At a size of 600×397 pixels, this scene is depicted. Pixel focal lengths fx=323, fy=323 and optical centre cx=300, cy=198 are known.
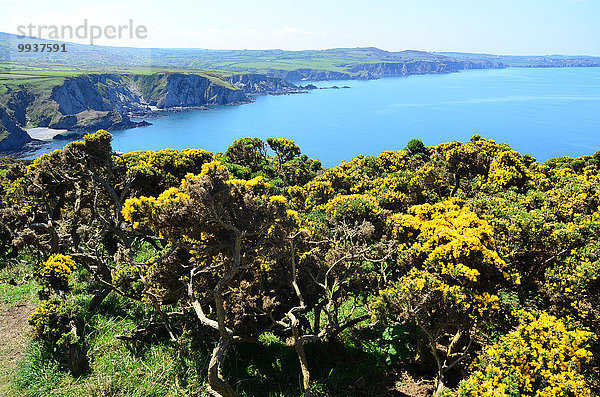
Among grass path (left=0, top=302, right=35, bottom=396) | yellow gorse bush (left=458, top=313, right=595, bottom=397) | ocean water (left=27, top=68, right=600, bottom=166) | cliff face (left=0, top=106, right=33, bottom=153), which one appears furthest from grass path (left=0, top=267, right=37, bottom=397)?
cliff face (left=0, top=106, right=33, bottom=153)

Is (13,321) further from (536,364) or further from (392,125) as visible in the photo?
(392,125)

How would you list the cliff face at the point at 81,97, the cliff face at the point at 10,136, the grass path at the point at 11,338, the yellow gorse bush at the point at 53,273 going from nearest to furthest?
the grass path at the point at 11,338 < the yellow gorse bush at the point at 53,273 < the cliff face at the point at 10,136 < the cliff face at the point at 81,97

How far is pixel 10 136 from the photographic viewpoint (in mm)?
119562

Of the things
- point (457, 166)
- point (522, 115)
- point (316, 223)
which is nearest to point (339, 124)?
point (522, 115)

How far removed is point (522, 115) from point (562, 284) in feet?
505

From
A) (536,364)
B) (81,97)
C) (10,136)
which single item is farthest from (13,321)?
(81,97)

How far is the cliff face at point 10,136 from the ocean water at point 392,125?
9413 mm

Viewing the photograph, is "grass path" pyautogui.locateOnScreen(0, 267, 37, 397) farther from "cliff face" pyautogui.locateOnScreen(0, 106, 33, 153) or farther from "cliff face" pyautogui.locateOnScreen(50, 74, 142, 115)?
"cliff face" pyautogui.locateOnScreen(50, 74, 142, 115)

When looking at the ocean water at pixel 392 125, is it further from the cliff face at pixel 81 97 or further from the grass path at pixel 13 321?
the grass path at pixel 13 321

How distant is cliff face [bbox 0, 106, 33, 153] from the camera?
383ft

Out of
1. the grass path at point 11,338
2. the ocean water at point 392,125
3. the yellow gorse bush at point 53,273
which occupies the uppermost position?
the ocean water at point 392,125

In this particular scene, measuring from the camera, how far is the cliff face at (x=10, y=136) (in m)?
117

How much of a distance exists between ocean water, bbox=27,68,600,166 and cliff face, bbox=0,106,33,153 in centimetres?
941

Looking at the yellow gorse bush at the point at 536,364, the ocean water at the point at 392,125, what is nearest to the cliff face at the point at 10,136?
the ocean water at the point at 392,125
